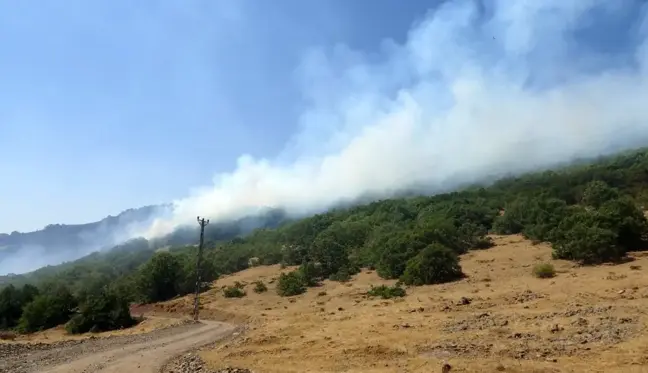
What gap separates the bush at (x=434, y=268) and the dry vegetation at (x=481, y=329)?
1751 millimetres

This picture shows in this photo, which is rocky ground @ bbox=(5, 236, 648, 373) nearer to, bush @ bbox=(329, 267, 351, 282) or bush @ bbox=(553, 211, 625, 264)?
bush @ bbox=(553, 211, 625, 264)

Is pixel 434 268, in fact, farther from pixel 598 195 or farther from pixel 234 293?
pixel 598 195

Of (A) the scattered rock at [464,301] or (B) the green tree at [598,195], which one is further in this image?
(B) the green tree at [598,195]

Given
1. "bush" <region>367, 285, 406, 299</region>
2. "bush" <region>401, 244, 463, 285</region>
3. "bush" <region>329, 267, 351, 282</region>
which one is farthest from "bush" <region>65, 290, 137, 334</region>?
"bush" <region>401, 244, 463, 285</region>

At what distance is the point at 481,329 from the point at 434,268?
21.5 metres

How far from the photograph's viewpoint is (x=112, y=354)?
1008 inches

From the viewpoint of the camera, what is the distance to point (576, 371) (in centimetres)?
1405

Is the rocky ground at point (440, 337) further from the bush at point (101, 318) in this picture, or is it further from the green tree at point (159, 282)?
the green tree at point (159, 282)

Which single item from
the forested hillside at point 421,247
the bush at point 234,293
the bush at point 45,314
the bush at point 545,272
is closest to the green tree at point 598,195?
the forested hillside at point 421,247

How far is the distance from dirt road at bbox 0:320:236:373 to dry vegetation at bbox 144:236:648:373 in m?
2.96

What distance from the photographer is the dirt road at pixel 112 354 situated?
21812 mm

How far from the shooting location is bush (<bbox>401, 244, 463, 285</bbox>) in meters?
42.8

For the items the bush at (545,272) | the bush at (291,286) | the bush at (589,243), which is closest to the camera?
the bush at (545,272)

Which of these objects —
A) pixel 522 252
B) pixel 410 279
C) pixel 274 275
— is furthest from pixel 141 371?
pixel 274 275
